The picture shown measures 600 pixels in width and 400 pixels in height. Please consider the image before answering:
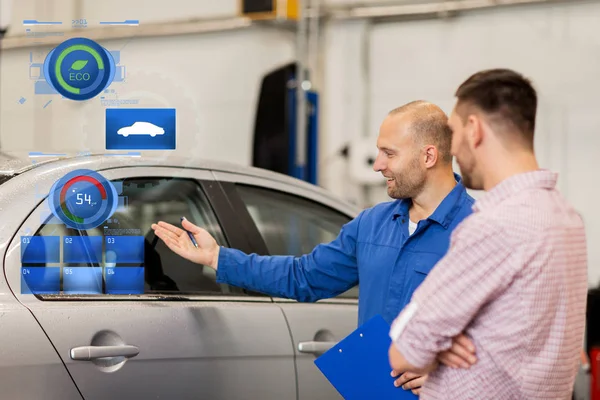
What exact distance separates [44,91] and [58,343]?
0.79 m

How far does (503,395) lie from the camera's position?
1.77 m

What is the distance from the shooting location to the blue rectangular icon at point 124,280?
257 cm

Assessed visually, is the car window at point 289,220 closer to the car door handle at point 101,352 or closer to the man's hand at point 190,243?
the man's hand at point 190,243

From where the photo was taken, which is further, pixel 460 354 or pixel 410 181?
pixel 410 181

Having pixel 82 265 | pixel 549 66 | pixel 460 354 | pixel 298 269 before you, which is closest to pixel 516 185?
pixel 460 354

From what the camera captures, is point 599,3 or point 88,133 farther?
point 599,3

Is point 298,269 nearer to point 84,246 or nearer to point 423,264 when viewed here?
point 423,264

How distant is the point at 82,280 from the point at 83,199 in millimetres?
238

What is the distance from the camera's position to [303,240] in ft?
10.9

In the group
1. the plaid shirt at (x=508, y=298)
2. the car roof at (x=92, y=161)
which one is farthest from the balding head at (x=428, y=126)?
the car roof at (x=92, y=161)

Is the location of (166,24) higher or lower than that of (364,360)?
higher

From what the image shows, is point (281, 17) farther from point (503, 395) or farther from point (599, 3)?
point (503, 395)

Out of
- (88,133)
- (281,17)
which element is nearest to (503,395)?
(88,133)

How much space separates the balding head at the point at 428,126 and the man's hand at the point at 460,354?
2.50 feet
